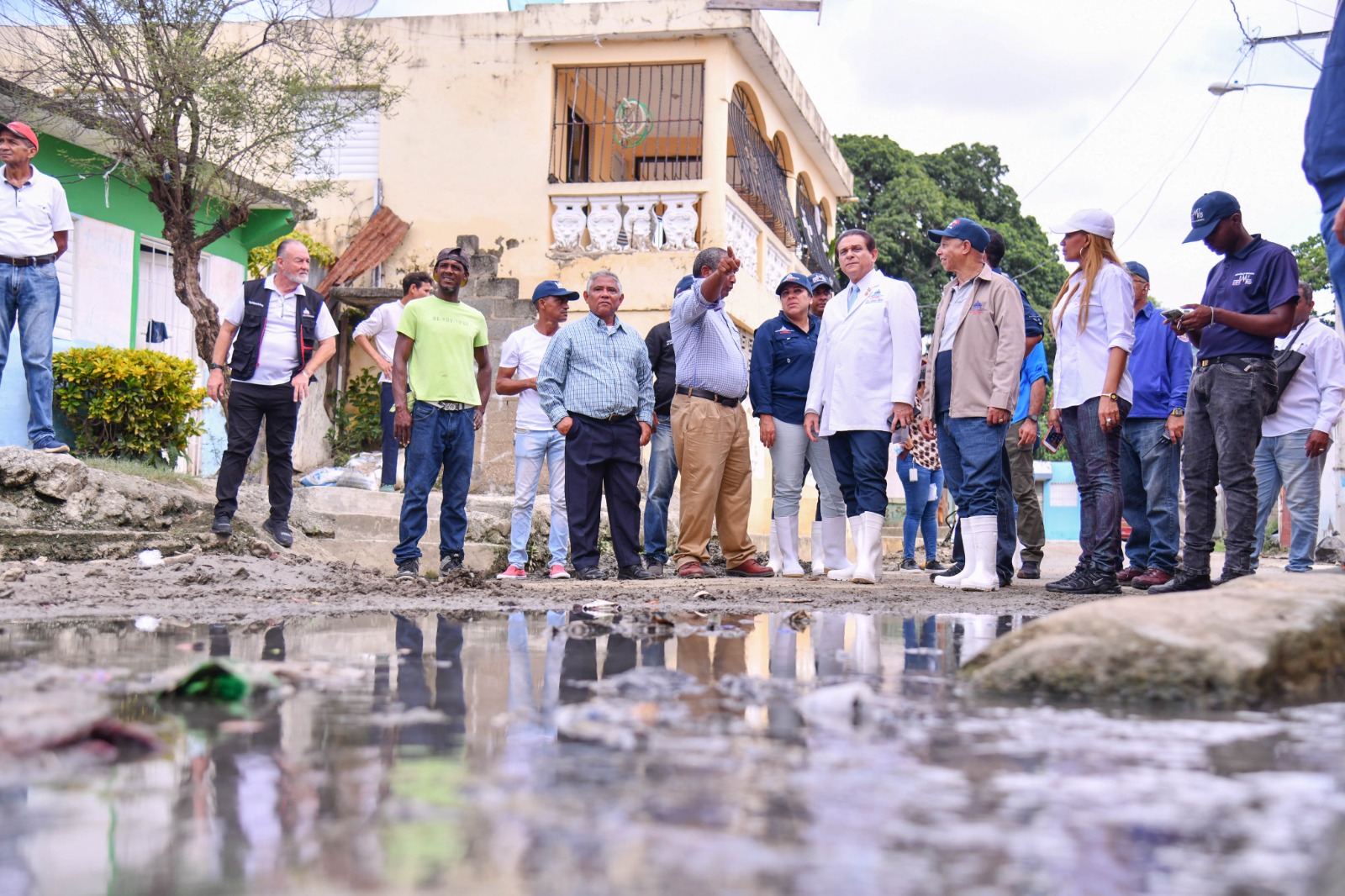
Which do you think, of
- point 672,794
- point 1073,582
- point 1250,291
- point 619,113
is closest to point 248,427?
point 1073,582

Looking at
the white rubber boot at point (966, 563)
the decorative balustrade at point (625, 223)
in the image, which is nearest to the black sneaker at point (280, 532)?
the white rubber boot at point (966, 563)

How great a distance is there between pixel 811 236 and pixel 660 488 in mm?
13056

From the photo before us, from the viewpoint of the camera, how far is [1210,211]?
583cm

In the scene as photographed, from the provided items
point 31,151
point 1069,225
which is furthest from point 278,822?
point 31,151

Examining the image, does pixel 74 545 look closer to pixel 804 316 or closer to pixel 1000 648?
pixel 804 316

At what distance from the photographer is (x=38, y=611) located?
15.5ft

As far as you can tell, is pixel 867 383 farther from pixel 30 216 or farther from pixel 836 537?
pixel 30 216

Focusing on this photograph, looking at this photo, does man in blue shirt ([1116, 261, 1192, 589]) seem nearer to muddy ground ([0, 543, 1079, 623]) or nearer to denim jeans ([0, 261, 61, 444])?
muddy ground ([0, 543, 1079, 623])

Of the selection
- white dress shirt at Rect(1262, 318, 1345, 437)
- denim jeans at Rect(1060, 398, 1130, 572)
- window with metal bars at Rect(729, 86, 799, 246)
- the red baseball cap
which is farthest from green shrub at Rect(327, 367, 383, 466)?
white dress shirt at Rect(1262, 318, 1345, 437)

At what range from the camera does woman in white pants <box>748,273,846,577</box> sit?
26.2 ft

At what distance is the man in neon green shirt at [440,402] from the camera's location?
736 cm

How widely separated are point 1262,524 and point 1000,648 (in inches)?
219

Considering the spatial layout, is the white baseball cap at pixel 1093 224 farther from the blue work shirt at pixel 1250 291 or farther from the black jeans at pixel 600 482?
the black jeans at pixel 600 482

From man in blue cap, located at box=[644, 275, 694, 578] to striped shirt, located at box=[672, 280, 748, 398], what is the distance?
0.69 m
